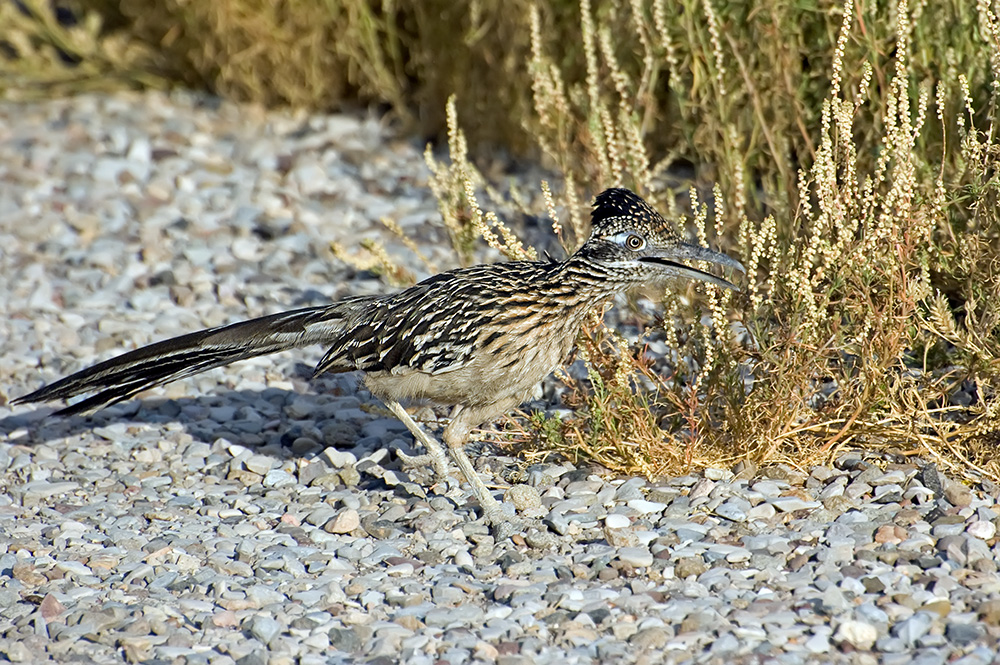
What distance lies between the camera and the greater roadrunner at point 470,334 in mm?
4559

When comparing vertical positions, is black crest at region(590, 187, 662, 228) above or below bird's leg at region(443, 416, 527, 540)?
above

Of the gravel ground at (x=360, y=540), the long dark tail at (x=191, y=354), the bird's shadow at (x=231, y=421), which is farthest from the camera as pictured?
the bird's shadow at (x=231, y=421)

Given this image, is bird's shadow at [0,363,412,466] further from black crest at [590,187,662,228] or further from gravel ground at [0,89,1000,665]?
black crest at [590,187,662,228]

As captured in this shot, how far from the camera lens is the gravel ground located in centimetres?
376

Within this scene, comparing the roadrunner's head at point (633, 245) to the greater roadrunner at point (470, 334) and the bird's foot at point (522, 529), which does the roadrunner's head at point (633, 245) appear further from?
the bird's foot at point (522, 529)

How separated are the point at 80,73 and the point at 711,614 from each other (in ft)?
24.4

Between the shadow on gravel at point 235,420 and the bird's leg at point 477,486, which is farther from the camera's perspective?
the shadow on gravel at point 235,420

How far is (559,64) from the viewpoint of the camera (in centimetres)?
762

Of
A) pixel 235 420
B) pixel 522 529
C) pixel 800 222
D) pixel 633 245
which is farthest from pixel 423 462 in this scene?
pixel 800 222

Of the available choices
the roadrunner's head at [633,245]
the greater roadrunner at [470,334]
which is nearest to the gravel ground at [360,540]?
the greater roadrunner at [470,334]

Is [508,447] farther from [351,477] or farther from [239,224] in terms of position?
[239,224]

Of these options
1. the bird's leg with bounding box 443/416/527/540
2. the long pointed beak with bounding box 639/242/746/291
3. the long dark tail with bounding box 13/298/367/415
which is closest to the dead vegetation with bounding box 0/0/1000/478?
the long pointed beak with bounding box 639/242/746/291

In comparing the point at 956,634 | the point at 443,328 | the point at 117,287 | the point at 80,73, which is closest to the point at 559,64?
the point at 117,287

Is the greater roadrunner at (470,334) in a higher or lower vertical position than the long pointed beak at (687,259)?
lower
